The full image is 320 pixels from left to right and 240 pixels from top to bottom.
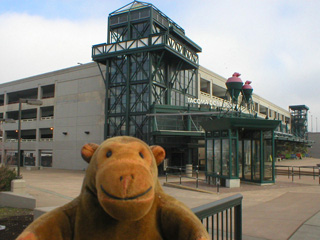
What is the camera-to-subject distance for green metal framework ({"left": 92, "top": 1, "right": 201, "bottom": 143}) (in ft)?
87.9

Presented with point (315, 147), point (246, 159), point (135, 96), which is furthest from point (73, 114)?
point (315, 147)

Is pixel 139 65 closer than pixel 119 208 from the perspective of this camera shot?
No

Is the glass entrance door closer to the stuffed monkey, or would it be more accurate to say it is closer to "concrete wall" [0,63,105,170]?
the stuffed monkey

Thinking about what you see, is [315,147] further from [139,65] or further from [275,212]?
[275,212]

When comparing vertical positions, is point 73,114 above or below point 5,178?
above

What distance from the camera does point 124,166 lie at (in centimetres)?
181

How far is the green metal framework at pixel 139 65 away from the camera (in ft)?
87.9

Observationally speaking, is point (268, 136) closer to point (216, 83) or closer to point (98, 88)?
point (98, 88)

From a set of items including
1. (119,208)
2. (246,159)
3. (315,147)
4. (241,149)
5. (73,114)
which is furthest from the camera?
(315,147)

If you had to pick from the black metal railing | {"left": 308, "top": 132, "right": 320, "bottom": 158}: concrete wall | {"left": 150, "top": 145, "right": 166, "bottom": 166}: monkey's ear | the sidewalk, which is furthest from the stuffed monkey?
{"left": 308, "top": 132, "right": 320, "bottom": 158}: concrete wall

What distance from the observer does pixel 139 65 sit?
27.5 meters

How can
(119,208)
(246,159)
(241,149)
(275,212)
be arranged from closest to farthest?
(119,208)
(275,212)
(246,159)
(241,149)

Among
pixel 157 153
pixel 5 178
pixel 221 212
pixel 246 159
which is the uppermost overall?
pixel 157 153

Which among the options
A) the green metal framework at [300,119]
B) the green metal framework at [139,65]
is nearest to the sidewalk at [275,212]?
the green metal framework at [139,65]
